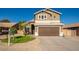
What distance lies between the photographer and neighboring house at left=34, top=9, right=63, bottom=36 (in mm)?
26016

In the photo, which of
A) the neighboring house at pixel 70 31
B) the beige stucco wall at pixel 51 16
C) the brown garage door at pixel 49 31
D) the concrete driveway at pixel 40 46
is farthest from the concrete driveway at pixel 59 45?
the neighboring house at pixel 70 31

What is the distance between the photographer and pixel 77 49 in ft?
53.8

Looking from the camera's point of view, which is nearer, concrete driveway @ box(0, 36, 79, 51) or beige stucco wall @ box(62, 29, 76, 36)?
concrete driveway @ box(0, 36, 79, 51)

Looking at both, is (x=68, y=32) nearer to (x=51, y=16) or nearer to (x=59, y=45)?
(x=51, y=16)

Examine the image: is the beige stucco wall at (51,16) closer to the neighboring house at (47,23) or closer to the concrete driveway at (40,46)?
the neighboring house at (47,23)

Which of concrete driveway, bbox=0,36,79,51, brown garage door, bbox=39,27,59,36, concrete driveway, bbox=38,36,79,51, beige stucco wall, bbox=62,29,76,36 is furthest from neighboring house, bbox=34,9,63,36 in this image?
concrete driveway, bbox=0,36,79,51

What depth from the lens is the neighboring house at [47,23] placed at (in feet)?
85.4

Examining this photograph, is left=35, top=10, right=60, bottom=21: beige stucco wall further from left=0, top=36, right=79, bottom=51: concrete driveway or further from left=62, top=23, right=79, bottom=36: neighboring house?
left=0, top=36, right=79, bottom=51: concrete driveway

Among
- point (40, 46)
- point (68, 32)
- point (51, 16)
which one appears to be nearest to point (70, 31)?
point (68, 32)

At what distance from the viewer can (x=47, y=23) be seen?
2675cm
